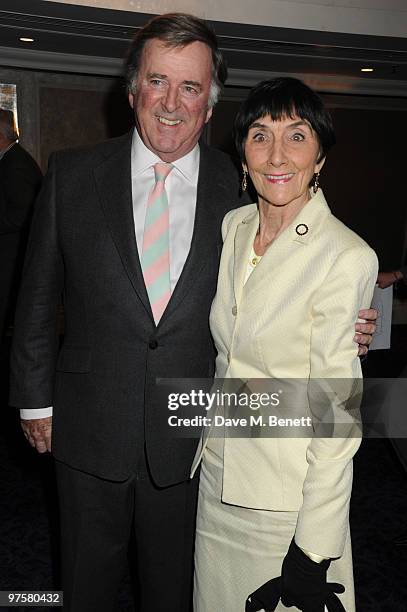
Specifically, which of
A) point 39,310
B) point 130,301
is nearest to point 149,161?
point 130,301

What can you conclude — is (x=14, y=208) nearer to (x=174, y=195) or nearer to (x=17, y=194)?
(x=17, y=194)

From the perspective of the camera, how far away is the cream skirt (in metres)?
1.60

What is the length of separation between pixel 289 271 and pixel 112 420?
70 cm

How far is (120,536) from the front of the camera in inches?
77.5

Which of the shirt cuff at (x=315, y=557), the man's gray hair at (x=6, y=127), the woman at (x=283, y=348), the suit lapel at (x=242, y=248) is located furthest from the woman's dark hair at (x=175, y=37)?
the man's gray hair at (x=6, y=127)

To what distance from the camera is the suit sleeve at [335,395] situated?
1.40 metres

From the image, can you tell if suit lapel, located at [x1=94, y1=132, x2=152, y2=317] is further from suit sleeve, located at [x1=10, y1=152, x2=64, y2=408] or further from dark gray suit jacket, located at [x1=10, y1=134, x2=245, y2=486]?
suit sleeve, located at [x1=10, y1=152, x2=64, y2=408]

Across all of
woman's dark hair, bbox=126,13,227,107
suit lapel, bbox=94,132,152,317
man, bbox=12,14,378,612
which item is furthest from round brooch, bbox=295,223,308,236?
woman's dark hair, bbox=126,13,227,107

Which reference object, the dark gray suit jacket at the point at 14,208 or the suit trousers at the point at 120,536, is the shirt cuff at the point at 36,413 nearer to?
the suit trousers at the point at 120,536

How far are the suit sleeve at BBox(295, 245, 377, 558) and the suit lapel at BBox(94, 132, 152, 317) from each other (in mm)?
529

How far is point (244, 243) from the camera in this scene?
5.62 ft

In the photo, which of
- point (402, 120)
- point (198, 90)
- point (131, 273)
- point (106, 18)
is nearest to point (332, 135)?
point (198, 90)

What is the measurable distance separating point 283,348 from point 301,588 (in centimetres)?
55

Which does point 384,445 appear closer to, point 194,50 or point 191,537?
point 191,537
